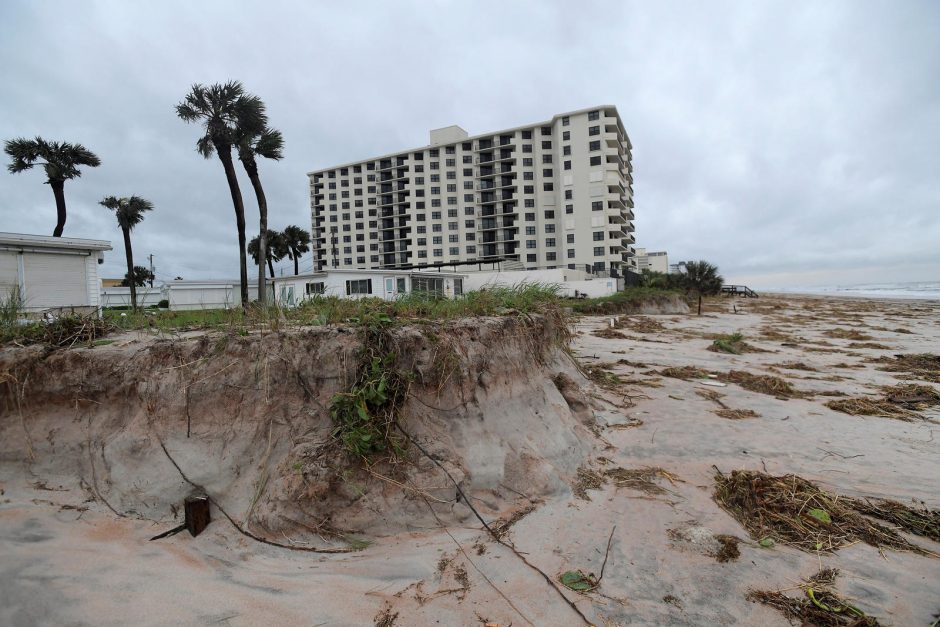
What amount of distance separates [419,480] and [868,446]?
21.3 ft

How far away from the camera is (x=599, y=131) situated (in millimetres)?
59469

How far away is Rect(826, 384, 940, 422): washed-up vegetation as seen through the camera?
23.1 feet

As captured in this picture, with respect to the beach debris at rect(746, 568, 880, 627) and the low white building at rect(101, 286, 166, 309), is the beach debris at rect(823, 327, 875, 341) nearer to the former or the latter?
the beach debris at rect(746, 568, 880, 627)

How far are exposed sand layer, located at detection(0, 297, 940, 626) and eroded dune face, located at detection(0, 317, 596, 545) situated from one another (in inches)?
0.9

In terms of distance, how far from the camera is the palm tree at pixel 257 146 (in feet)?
63.2

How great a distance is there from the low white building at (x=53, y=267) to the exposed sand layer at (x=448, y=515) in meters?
16.9

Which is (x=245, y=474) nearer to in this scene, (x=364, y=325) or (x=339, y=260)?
(x=364, y=325)

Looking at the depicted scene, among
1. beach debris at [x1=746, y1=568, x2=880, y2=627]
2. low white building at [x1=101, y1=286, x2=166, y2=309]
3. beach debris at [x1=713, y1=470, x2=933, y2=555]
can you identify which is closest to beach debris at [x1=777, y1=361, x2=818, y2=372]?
beach debris at [x1=713, y1=470, x2=933, y2=555]

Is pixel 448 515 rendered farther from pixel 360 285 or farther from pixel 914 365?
pixel 360 285

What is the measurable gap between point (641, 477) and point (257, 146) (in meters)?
22.4

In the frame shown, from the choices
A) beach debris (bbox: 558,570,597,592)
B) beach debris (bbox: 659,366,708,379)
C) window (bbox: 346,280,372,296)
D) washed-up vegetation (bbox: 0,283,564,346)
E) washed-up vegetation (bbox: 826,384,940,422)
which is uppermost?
window (bbox: 346,280,372,296)

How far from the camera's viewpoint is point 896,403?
7.59 meters

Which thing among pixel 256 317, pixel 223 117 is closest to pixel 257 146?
pixel 223 117

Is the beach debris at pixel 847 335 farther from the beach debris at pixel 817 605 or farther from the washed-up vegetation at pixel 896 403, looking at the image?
the beach debris at pixel 817 605
